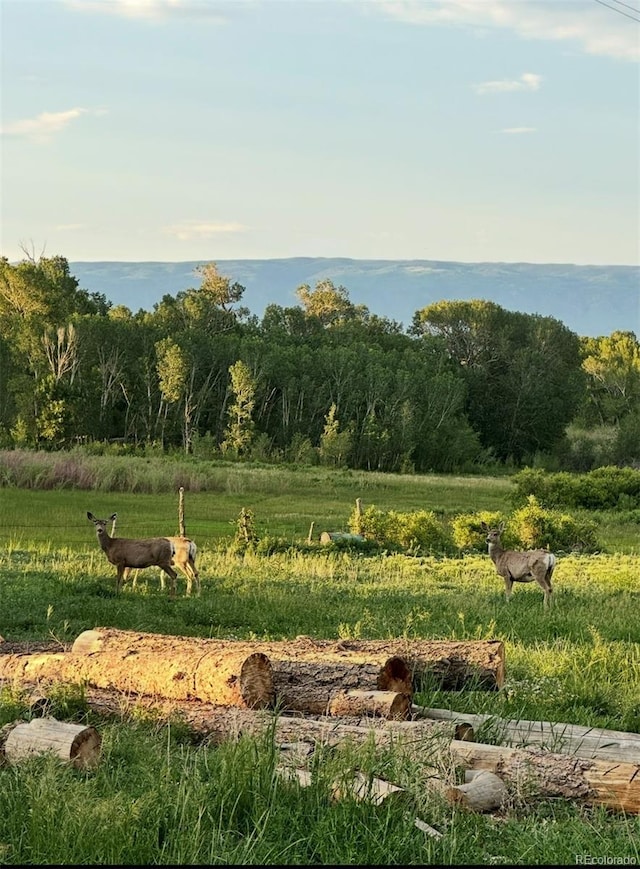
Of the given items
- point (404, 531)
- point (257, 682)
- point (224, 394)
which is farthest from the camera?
point (224, 394)

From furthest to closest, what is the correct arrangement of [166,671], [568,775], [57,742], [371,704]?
[166,671] → [371,704] → [57,742] → [568,775]

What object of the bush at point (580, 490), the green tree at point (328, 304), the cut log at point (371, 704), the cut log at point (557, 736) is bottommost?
the bush at point (580, 490)

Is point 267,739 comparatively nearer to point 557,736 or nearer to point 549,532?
point 557,736

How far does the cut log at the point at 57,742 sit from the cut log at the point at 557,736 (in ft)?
6.58

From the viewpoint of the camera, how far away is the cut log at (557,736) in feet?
19.9

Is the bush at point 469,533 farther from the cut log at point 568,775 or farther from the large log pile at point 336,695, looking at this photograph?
the cut log at point 568,775

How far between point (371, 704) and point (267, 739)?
1.41m

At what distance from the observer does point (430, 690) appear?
25.1 ft

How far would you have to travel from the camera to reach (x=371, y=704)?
671 centimetres

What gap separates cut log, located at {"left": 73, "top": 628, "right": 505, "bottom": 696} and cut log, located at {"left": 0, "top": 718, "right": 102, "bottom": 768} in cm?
145

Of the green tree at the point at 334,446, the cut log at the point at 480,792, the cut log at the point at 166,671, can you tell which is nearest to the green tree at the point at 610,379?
the green tree at the point at 334,446

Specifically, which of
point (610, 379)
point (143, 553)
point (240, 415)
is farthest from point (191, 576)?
point (610, 379)

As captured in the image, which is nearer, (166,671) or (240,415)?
(166,671)

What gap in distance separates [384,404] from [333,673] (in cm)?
3443
